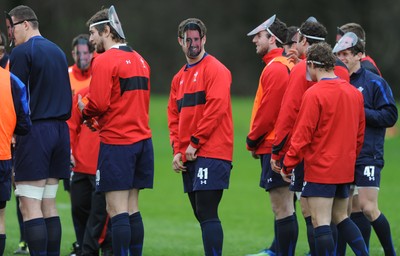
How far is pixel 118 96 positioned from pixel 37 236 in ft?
4.83

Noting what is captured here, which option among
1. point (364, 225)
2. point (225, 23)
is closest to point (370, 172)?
point (364, 225)

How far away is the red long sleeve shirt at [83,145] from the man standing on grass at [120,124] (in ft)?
4.83

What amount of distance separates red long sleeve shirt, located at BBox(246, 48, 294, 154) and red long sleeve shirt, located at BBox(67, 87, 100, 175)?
1.98 meters

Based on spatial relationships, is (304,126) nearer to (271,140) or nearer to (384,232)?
(271,140)

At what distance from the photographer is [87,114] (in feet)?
26.0

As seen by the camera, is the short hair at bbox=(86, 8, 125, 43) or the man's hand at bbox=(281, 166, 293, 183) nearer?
the man's hand at bbox=(281, 166, 293, 183)

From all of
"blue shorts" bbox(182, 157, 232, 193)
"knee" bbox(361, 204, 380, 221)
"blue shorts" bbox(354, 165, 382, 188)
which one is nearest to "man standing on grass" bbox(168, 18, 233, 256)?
"blue shorts" bbox(182, 157, 232, 193)

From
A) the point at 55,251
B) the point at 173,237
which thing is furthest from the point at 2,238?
the point at 173,237

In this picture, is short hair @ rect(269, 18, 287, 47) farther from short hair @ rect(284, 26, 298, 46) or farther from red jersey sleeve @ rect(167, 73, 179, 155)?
red jersey sleeve @ rect(167, 73, 179, 155)

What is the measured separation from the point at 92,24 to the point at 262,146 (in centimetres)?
207

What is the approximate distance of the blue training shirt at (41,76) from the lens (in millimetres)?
7688

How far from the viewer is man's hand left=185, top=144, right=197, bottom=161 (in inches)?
310

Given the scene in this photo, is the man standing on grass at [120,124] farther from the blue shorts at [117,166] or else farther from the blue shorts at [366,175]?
the blue shorts at [366,175]

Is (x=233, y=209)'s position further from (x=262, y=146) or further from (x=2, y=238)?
(x=2, y=238)
